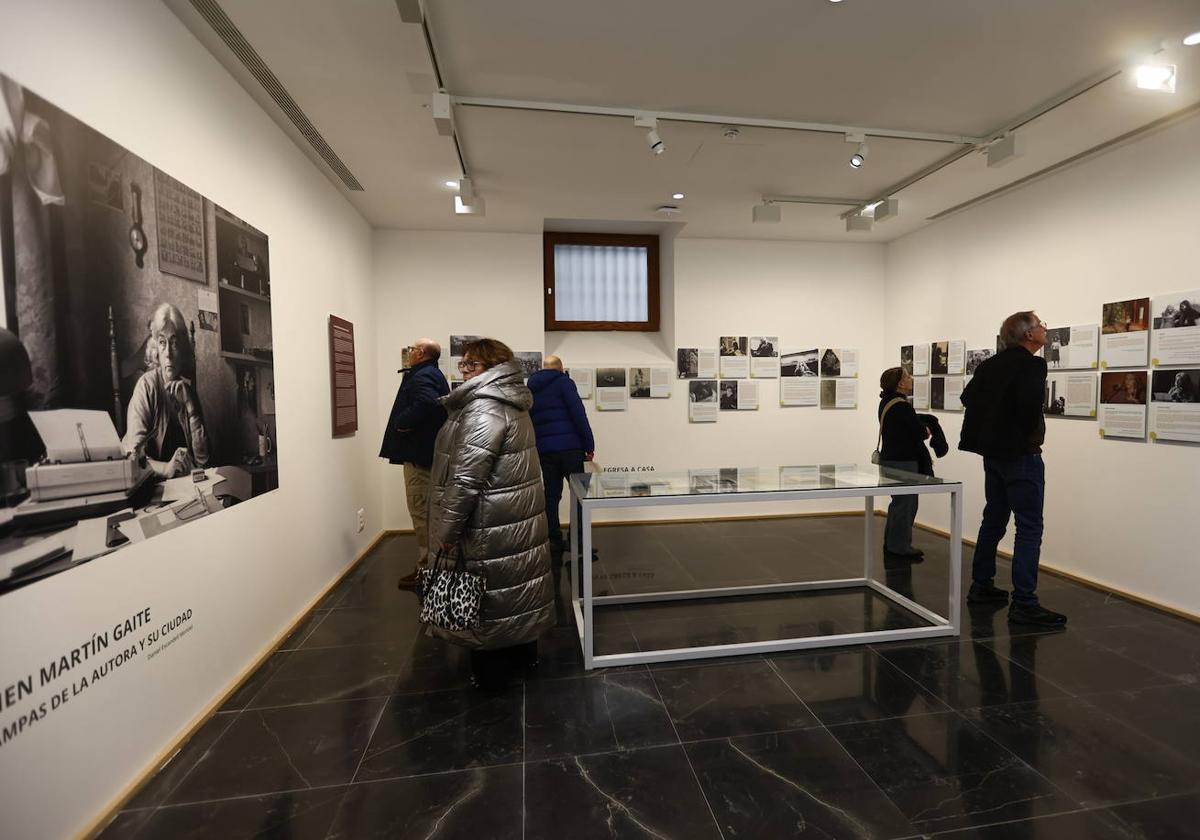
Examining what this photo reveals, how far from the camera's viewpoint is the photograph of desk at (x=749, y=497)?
2791 mm

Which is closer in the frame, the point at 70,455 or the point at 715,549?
the point at 70,455

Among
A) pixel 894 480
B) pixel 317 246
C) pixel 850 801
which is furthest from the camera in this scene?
pixel 317 246

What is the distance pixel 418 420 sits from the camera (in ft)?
11.5

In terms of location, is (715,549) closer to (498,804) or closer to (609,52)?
(498,804)

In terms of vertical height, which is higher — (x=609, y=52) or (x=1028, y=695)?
(x=609, y=52)

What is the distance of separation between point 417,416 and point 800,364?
4.18m

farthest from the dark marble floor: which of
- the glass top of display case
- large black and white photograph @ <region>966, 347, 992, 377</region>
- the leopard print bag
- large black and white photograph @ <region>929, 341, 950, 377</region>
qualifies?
large black and white photograph @ <region>929, 341, 950, 377</region>

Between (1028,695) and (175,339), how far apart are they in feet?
12.9

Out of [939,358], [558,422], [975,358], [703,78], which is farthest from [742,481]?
[939,358]

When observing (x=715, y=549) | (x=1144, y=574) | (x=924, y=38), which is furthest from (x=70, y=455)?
(x=1144, y=574)

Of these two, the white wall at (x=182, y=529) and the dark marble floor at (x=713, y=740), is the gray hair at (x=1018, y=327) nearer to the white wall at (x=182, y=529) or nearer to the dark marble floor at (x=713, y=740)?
the dark marble floor at (x=713, y=740)

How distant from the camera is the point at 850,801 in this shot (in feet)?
6.09

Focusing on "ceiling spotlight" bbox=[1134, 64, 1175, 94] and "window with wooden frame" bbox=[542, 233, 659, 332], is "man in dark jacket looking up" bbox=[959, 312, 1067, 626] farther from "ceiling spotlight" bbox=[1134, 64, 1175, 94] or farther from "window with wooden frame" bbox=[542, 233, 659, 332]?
"window with wooden frame" bbox=[542, 233, 659, 332]

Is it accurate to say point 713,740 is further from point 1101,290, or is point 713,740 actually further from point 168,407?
point 1101,290
